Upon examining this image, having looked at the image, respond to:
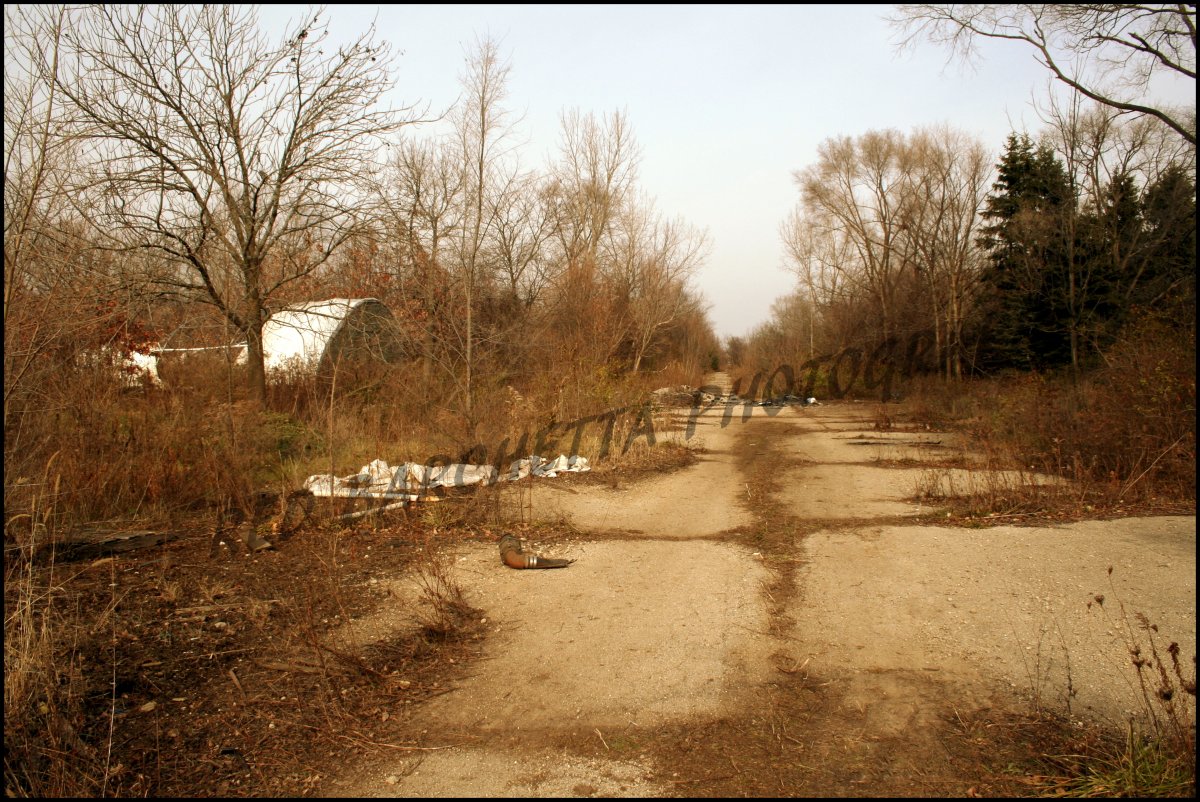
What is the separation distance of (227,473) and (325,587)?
335 cm

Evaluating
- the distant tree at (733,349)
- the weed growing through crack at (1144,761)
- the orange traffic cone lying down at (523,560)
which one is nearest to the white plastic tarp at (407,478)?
the orange traffic cone lying down at (523,560)

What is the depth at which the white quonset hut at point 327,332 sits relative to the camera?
1163 centimetres

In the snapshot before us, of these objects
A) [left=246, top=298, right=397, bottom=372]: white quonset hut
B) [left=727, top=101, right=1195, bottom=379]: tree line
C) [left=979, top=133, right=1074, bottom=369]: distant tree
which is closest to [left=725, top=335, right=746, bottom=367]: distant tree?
[left=727, top=101, right=1195, bottom=379]: tree line

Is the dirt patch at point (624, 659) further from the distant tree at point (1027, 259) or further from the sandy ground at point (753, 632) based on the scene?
the distant tree at point (1027, 259)

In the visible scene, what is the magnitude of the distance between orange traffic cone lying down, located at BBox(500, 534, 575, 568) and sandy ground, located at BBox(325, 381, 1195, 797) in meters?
0.11

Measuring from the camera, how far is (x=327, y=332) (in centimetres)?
1213

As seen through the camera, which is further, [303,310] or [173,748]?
[303,310]

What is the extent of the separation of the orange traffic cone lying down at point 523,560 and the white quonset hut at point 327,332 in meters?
5.87

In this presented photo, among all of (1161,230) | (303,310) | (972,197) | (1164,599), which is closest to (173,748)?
(1164,599)

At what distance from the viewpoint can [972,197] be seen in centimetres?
3216

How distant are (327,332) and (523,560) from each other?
7871 millimetres

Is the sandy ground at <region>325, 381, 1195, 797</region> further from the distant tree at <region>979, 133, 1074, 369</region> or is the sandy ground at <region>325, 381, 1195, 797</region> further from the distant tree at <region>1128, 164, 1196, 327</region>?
the distant tree at <region>979, 133, 1074, 369</region>

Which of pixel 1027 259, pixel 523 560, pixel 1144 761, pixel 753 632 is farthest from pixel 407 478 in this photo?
pixel 1027 259

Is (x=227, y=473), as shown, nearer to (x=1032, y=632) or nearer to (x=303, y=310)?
(x=303, y=310)
